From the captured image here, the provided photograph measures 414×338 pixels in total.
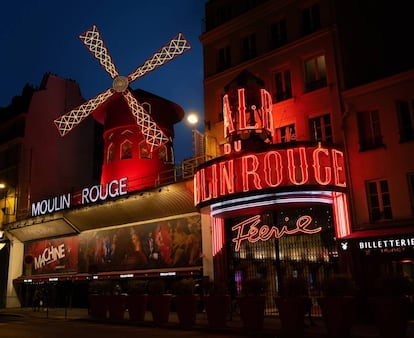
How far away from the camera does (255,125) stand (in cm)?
1408

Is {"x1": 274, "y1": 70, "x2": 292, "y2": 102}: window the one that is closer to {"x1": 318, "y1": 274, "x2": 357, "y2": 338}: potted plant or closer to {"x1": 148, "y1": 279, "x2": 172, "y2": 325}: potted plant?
{"x1": 148, "y1": 279, "x2": 172, "y2": 325}: potted plant

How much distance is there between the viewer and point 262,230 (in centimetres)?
1477

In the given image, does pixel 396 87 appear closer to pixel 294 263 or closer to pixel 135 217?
pixel 294 263

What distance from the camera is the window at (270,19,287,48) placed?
15.9 m

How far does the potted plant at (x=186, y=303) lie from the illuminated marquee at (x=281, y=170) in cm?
271

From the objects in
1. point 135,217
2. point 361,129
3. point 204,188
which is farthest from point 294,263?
point 135,217

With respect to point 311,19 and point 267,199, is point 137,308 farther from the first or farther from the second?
point 311,19

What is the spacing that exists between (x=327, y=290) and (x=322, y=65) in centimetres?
775

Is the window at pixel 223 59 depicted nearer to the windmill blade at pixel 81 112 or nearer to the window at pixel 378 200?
the windmill blade at pixel 81 112

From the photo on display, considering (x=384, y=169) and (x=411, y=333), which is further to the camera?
(x=384, y=169)

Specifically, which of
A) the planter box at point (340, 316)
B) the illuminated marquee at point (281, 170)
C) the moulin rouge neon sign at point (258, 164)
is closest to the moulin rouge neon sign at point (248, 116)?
the moulin rouge neon sign at point (258, 164)

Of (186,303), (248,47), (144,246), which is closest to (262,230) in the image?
(186,303)

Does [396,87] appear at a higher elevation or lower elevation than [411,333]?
higher

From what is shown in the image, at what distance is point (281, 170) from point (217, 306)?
3869 millimetres
